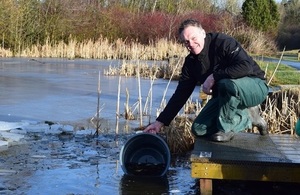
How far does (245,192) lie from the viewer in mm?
4645

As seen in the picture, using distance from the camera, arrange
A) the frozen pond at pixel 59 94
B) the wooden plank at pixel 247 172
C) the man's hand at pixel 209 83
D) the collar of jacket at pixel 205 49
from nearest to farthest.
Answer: the wooden plank at pixel 247 172 < the man's hand at pixel 209 83 < the collar of jacket at pixel 205 49 < the frozen pond at pixel 59 94

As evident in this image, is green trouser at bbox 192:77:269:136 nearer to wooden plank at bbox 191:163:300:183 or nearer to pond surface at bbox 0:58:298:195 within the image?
pond surface at bbox 0:58:298:195

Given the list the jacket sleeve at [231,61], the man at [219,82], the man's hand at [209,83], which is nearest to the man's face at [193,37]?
the man at [219,82]

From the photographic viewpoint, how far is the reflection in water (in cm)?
459

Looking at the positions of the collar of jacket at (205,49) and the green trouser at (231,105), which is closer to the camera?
the green trouser at (231,105)

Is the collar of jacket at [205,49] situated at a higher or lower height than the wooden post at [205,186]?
higher

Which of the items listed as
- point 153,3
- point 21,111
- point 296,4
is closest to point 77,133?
point 21,111

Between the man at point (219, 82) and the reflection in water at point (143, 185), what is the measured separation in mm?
452

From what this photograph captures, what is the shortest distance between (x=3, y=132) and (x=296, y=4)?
46769 millimetres

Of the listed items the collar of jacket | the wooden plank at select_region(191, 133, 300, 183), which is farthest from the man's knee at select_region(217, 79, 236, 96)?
the wooden plank at select_region(191, 133, 300, 183)

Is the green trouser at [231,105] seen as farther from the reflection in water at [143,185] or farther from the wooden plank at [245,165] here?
the reflection in water at [143,185]

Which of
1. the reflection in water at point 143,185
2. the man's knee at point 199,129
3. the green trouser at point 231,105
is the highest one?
the green trouser at point 231,105

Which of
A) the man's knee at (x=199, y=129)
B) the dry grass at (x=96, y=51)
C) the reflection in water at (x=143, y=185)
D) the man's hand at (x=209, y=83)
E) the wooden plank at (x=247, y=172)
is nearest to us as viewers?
the wooden plank at (x=247, y=172)

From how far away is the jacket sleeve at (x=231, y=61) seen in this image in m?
4.66
